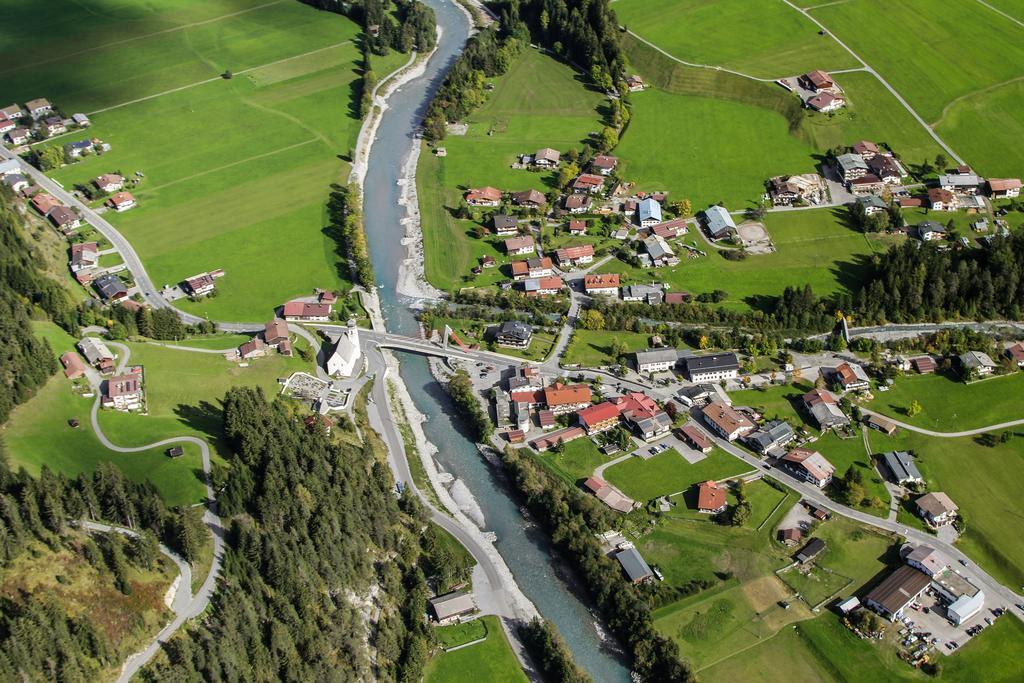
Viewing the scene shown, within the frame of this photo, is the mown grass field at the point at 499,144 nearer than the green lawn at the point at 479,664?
No

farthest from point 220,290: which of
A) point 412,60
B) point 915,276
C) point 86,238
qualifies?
point 915,276

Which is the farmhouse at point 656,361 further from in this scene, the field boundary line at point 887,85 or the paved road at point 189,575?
the field boundary line at point 887,85

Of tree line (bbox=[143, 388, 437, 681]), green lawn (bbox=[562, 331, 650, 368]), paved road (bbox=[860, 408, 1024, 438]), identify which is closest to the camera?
tree line (bbox=[143, 388, 437, 681])

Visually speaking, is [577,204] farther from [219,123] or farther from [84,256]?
[84,256]

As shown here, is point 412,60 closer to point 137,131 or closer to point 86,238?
point 137,131

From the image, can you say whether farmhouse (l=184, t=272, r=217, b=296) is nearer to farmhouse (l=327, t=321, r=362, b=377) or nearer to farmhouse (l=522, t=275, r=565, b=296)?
farmhouse (l=327, t=321, r=362, b=377)

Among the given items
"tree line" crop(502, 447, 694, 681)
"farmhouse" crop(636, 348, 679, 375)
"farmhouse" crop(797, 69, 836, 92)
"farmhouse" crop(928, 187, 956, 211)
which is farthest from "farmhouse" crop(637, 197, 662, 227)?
"tree line" crop(502, 447, 694, 681)

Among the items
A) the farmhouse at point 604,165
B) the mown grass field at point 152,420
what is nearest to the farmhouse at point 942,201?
the farmhouse at point 604,165
